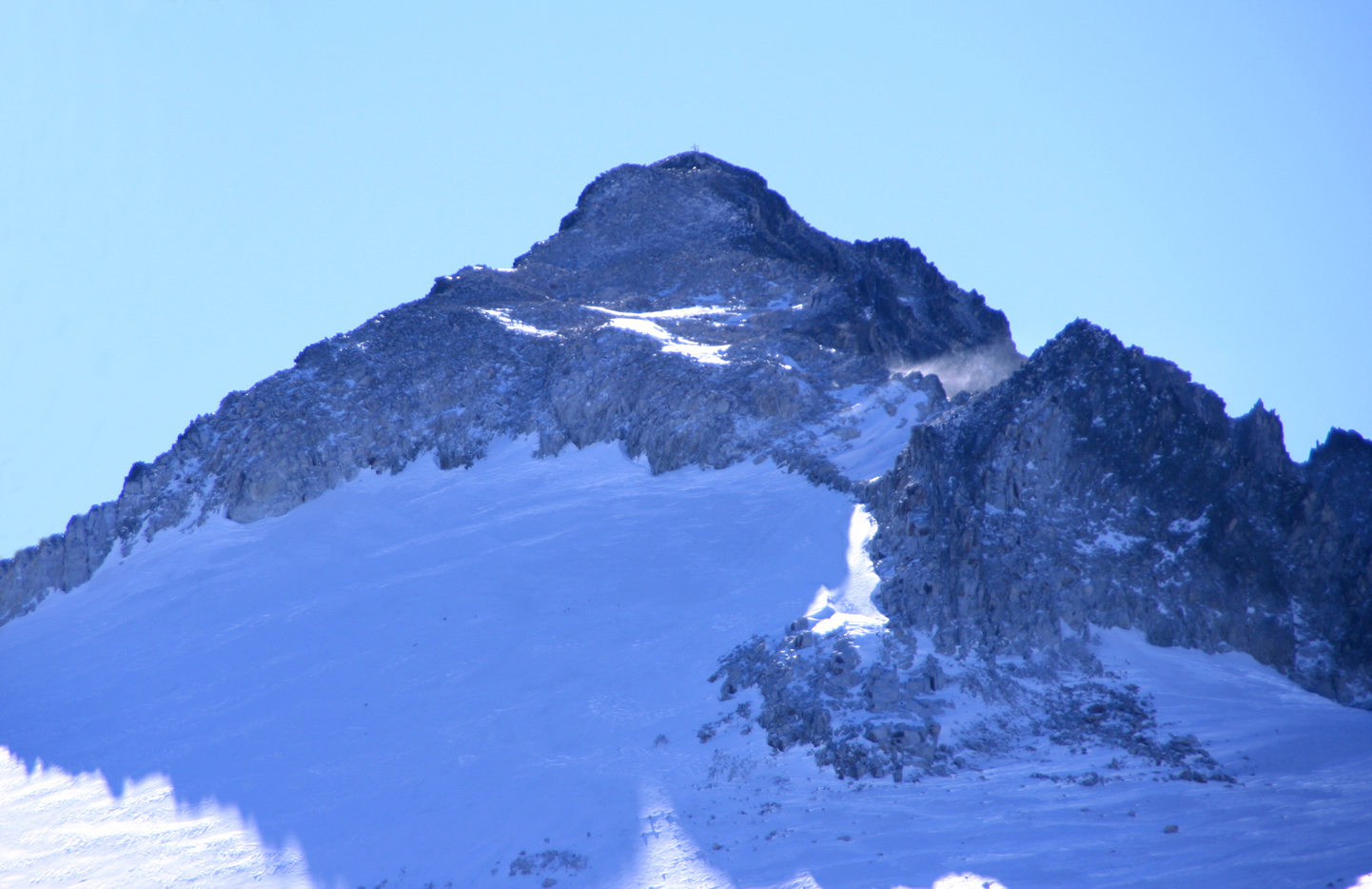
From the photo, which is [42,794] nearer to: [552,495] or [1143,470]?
[552,495]

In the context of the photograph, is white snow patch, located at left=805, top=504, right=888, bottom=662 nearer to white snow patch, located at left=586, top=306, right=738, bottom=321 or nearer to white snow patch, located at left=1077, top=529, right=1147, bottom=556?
white snow patch, located at left=1077, top=529, right=1147, bottom=556

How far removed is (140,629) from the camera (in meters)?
27.8

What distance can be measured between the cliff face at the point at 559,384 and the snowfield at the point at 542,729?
150 centimetres

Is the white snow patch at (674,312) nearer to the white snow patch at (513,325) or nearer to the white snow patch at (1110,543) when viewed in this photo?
the white snow patch at (513,325)

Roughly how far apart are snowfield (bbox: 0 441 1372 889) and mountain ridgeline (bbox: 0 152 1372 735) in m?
1.05

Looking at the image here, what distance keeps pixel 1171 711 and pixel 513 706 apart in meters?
11.9

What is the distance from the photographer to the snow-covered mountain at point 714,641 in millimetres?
15781

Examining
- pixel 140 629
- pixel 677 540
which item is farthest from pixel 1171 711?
pixel 140 629

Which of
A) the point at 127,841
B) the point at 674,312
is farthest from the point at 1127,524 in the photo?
the point at 674,312

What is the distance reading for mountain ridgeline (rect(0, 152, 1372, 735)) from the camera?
20125 millimetres

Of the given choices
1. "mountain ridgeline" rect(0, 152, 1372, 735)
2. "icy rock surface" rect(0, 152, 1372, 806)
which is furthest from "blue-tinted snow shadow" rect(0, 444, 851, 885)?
"mountain ridgeline" rect(0, 152, 1372, 735)

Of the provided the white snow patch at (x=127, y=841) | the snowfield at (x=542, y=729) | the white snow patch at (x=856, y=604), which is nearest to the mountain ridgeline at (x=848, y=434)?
the white snow patch at (x=856, y=604)

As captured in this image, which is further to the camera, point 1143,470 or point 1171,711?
point 1143,470

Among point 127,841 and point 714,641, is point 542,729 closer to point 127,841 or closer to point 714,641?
point 714,641
